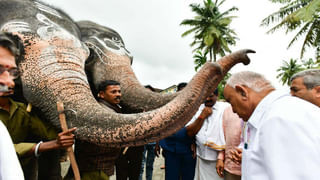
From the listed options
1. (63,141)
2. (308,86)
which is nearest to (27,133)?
(63,141)

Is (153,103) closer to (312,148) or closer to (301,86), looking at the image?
(301,86)

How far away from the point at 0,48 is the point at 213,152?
2567 mm

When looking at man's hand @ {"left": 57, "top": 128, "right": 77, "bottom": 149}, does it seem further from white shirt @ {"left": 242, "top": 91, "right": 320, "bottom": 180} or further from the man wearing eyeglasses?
white shirt @ {"left": 242, "top": 91, "right": 320, "bottom": 180}

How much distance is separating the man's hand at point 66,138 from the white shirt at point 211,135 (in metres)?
1.73

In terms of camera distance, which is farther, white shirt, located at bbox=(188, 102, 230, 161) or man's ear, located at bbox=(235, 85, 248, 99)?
white shirt, located at bbox=(188, 102, 230, 161)

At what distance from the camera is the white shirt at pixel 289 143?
3.61 feet

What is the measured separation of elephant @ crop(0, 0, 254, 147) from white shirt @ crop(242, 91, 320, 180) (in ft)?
1.77

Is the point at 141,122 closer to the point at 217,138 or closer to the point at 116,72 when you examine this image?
the point at 116,72

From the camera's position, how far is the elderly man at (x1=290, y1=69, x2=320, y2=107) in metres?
2.12

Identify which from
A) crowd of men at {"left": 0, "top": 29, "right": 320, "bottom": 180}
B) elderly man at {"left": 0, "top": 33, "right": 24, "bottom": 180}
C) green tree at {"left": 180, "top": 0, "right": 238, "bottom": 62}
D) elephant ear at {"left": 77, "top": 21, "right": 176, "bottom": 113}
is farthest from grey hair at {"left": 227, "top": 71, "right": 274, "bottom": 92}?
green tree at {"left": 180, "top": 0, "right": 238, "bottom": 62}

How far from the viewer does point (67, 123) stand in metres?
1.71

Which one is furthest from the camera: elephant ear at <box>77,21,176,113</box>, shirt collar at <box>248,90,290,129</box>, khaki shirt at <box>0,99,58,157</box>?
elephant ear at <box>77,21,176,113</box>

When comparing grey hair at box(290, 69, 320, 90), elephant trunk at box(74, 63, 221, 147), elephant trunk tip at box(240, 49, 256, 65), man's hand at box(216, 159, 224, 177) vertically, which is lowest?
man's hand at box(216, 159, 224, 177)

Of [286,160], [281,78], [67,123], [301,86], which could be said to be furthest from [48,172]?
[281,78]
